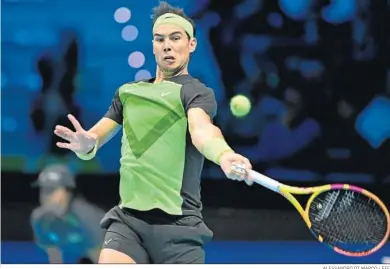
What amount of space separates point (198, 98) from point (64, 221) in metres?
2.74

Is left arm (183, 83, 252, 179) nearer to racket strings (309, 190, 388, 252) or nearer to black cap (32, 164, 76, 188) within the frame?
racket strings (309, 190, 388, 252)

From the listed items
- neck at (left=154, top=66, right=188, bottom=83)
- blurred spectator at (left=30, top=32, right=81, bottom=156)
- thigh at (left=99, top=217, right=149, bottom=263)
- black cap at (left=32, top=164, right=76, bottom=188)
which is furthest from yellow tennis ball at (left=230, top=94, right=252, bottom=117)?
thigh at (left=99, top=217, right=149, bottom=263)

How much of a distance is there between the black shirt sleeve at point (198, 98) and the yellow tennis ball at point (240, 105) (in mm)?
2715

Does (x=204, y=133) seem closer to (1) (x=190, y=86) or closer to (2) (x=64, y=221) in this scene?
(1) (x=190, y=86)

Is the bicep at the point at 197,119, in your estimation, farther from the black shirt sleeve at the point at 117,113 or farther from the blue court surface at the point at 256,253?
the blue court surface at the point at 256,253

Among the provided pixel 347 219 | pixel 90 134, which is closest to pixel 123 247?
pixel 90 134

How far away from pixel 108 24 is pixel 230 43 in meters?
0.91

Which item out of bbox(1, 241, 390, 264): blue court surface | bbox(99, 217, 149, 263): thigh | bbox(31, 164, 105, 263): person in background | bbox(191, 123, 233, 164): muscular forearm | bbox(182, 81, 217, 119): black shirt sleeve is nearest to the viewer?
bbox(191, 123, 233, 164): muscular forearm

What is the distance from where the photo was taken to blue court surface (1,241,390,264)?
551cm

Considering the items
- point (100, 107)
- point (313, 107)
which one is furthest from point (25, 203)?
point (313, 107)

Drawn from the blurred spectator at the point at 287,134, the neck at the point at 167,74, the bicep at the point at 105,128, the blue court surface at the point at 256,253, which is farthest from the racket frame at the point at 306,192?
the blurred spectator at the point at 287,134

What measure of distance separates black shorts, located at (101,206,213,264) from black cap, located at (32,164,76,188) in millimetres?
2837

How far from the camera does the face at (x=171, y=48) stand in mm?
3047

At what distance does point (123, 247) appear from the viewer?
2.77 metres
